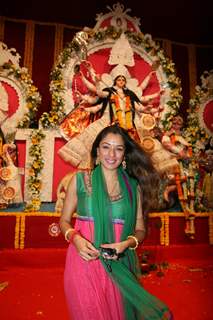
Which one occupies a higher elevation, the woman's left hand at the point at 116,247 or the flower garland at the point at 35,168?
the flower garland at the point at 35,168

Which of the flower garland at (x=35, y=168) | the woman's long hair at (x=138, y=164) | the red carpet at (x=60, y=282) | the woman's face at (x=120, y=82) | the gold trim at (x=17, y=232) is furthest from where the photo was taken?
the woman's face at (x=120, y=82)

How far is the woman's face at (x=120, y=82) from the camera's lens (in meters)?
4.88

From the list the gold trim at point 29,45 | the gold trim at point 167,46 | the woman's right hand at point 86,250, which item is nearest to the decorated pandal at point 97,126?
the gold trim at point 29,45

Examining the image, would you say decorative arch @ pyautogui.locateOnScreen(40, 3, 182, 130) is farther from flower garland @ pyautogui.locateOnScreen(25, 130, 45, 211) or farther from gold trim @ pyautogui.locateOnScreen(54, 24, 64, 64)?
gold trim @ pyautogui.locateOnScreen(54, 24, 64, 64)

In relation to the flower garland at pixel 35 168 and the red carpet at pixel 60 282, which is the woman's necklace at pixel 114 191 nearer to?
the red carpet at pixel 60 282

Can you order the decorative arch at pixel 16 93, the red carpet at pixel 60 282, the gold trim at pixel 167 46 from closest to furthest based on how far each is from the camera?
1. the red carpet at pixel 60 282
2. the decorative arch at pixel 16 93
3. the gold trim at pixel 167 46

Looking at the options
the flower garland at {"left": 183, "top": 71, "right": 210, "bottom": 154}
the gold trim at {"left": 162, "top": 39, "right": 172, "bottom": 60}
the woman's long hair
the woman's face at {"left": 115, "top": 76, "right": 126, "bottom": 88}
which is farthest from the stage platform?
the gold trim at {"left": 162, "top": 39, "right": 172, "bottom": 60}

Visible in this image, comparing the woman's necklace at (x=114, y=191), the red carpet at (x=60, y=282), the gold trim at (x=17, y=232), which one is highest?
the woman's necklace at (x=114, y=191)

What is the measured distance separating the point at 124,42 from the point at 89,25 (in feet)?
3.47

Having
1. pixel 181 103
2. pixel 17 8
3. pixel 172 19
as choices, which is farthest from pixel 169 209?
pixel 17 8

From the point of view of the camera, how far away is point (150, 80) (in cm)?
528

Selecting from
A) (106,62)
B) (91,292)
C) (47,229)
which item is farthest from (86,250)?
(106,62)

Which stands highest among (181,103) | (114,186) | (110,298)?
(181,103)

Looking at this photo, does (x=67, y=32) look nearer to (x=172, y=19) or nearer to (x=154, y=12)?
(x=154, y=12)
